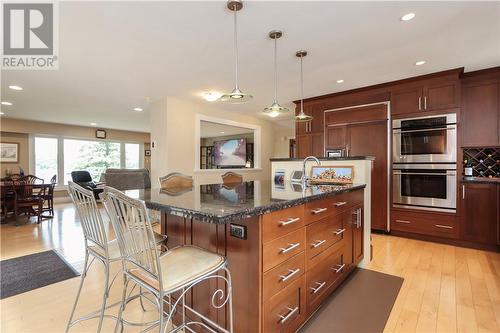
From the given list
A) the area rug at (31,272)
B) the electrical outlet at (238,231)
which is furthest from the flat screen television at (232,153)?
the electrical outlet at (238,231)

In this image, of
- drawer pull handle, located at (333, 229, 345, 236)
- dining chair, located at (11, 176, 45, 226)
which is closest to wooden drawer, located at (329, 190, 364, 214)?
drawer pull handle, located at (333, 229, 345, 236)

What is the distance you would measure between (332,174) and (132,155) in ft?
28.2

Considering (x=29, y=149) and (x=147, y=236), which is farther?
(x=29, y=149)

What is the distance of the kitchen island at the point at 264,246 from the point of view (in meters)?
1.18

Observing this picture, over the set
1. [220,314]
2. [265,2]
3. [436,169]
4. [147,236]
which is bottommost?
[220,314]

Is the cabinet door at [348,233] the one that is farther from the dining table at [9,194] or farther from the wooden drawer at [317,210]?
the dining table at [9,194]

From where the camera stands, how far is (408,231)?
3562 millimetres

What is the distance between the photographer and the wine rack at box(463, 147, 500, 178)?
11.0 ft

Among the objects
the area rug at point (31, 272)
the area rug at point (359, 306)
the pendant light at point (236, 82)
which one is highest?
the pendant light at point (236, 82)

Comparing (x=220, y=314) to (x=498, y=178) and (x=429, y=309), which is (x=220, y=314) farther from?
(x=498, y=178)

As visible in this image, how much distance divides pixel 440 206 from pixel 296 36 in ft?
9.93

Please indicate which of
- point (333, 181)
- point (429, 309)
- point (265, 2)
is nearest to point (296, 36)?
point (265, 2)

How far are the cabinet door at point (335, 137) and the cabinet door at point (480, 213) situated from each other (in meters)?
1.74

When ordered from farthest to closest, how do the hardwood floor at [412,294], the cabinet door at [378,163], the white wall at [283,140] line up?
the white wall at [283,140], the cabinet door at [378,163], the hardwood floor at [412,294]
